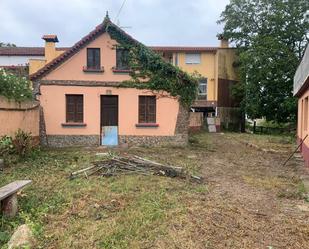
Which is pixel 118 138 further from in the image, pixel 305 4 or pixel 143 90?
pixel 305 4

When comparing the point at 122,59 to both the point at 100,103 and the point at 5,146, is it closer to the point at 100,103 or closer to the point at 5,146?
the point at 100,103

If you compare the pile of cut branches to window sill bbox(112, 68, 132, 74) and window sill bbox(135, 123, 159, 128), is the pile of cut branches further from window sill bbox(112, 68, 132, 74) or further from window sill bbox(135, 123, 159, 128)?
window sill bbox(112, 68, 132, 74)

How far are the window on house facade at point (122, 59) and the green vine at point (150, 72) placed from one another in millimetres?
167

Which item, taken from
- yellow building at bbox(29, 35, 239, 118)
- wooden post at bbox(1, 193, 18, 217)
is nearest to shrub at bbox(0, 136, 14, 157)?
wooden post at bbox(1, 193, 18, 217)

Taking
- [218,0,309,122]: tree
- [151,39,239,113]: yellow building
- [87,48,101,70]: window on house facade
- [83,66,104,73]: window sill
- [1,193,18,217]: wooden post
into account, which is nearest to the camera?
[1,193,18,217]: wooden post

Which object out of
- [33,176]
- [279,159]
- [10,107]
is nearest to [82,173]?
[33,176]

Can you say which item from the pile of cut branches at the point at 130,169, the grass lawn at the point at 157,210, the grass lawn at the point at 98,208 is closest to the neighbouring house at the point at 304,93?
the grass lawn at the point at 157,210

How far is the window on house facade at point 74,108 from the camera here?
1848cm

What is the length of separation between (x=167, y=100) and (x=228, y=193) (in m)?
10.4

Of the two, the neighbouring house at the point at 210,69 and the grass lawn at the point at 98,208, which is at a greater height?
the neighbouring house at the point at 210,69

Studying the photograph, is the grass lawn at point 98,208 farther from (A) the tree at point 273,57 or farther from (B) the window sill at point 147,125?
(A) the tree at point 273,57

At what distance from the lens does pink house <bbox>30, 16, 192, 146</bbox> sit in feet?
59.9

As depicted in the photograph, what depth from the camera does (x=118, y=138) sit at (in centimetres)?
1855

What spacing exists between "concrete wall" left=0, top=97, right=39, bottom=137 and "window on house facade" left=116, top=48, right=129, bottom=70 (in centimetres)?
422
